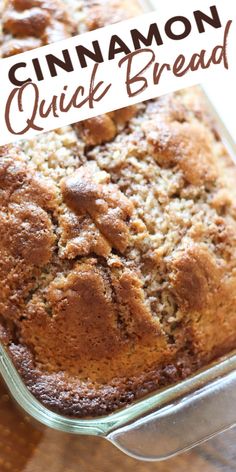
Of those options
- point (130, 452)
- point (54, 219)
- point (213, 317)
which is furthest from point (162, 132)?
point (130, 452)

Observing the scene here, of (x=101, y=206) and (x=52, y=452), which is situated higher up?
(x=101, y=206)

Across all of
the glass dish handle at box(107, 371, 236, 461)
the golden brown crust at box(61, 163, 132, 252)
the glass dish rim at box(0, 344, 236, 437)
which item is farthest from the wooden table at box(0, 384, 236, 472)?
the golden brown crust at box(61, 163, 132, 252)

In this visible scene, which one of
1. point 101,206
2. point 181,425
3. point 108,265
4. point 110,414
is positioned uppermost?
point 101,206

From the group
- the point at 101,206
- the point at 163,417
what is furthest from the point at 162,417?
the point at 101,206

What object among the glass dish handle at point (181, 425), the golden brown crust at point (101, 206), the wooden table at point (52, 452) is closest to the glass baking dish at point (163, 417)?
the glass dish handle at point (181, 425)

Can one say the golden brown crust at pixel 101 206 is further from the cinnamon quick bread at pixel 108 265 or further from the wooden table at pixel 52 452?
the wooden table at pixel 52 452

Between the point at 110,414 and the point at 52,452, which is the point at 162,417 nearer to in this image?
the point at 110,414

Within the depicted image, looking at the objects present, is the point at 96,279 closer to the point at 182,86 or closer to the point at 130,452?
the point at 130,452
